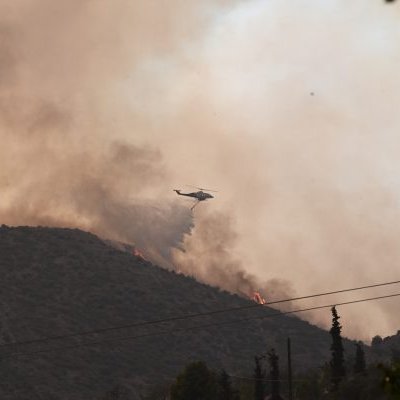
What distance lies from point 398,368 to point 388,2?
346 inches

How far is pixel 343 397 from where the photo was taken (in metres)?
134

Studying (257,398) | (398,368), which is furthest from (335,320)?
(398,368)

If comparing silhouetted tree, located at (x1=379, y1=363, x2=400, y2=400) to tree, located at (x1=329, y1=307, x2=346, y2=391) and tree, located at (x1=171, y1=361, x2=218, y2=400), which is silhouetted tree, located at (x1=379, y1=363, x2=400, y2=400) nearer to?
tree, located at (x1=329, y1=307, x2=346, y2=391)

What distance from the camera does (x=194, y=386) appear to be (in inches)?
6678

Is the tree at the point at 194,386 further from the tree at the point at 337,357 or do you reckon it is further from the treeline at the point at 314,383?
the tree at the point at 337,357

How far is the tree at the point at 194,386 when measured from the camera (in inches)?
6654

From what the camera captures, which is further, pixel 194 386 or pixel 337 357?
pixel 194 386

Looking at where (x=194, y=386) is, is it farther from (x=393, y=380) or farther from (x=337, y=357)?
(x=393, y=380)

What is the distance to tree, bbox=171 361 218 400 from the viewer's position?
554ft

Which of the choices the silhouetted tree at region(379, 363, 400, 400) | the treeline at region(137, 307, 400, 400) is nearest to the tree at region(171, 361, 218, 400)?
the treeline at region(137, 307, 400, 400)

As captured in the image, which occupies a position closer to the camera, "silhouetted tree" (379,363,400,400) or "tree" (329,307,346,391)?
"silhouetted tree" (379,363,400,400)

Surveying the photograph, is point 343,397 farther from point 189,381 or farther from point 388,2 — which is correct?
point 388,2

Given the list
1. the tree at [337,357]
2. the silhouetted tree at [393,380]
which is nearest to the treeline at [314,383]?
the tree at [337,357]

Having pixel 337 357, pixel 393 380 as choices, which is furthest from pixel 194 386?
pixel 393 380
